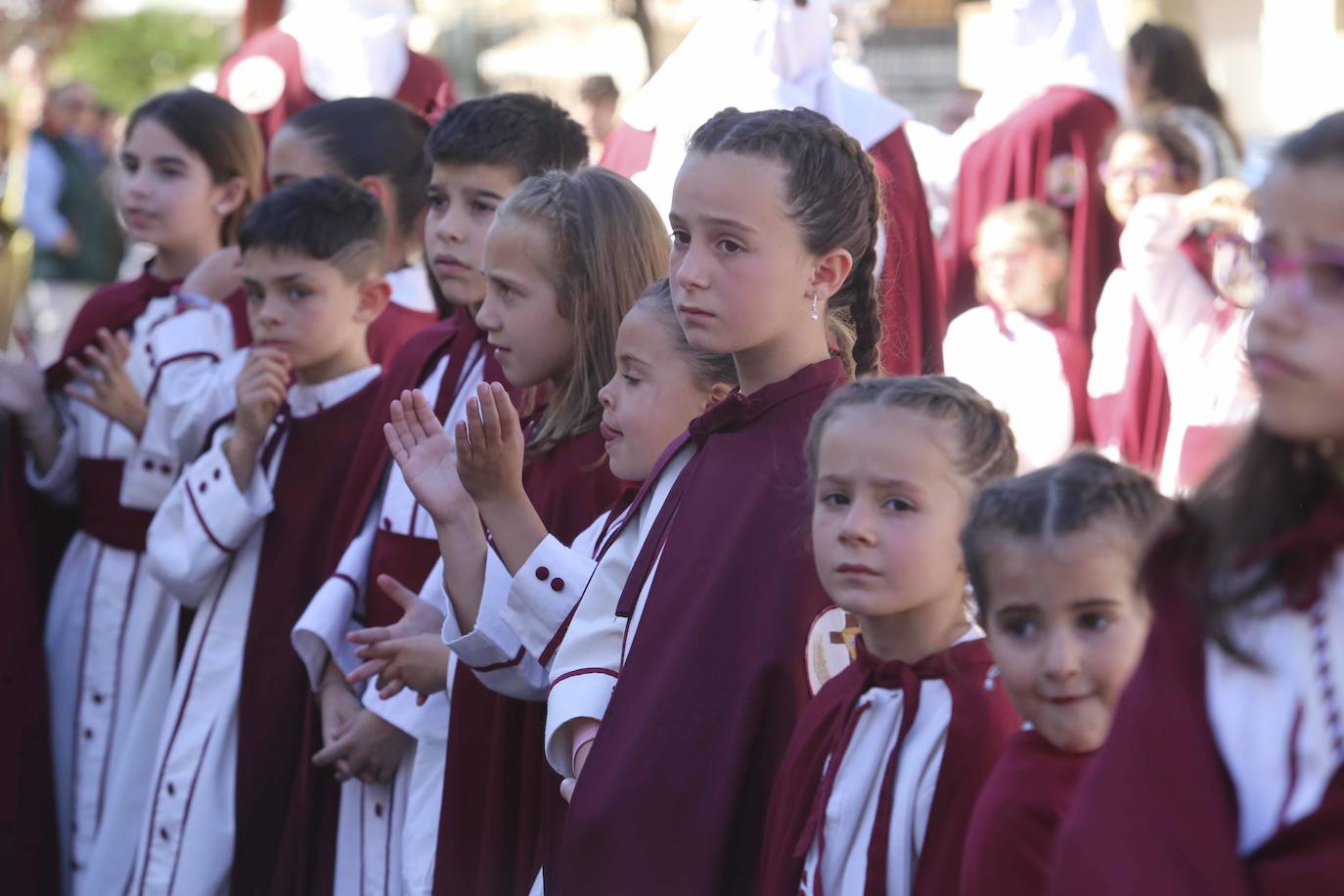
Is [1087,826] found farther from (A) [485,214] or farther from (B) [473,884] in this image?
(A) [485,214]

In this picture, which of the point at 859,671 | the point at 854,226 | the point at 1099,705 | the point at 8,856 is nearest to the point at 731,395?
the point at 854,226

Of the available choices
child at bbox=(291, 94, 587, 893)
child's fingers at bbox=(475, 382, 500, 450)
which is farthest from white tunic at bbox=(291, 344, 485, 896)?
child's fingers at bbox=(475, 382, 500, 450)

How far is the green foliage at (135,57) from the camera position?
32188 mm

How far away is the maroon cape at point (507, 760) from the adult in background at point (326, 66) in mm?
2686

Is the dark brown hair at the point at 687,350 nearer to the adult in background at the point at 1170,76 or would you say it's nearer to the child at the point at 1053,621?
the child at the point at 1053,621

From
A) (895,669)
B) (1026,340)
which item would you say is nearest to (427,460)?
(895,669)

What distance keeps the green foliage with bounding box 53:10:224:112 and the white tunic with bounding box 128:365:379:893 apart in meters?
29.3

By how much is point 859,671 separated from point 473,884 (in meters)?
1.14

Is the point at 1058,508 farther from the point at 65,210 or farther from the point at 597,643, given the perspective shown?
the point at 65,210

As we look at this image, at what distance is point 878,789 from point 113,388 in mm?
2596

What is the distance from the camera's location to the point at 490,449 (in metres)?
3.03

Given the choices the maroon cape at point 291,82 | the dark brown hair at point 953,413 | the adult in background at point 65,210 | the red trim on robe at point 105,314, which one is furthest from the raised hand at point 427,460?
the adult in background at point 65,210

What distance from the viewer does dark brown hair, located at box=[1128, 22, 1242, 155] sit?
7098mm

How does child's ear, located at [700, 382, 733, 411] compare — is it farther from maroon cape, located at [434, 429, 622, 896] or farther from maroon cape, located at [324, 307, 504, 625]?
maroon cape, located at [324, 307, 504, 625]
